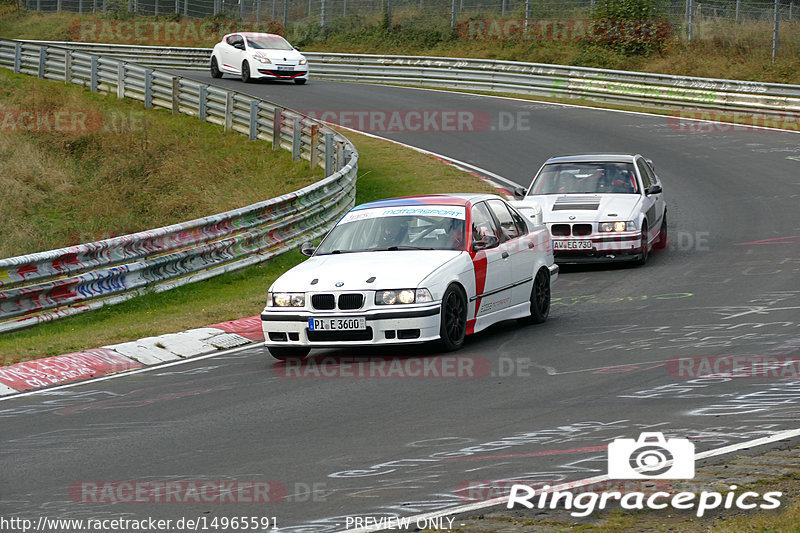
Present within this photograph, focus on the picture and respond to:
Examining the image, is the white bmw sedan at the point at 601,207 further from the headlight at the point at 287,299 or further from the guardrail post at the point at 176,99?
the guardrail post at the point at 176,99

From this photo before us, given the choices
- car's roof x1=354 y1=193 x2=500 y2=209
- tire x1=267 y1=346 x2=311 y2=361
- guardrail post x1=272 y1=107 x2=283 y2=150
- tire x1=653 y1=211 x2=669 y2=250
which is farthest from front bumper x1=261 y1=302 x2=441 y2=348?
guardrail post x1=272 y1=107 x2=283 y2=150

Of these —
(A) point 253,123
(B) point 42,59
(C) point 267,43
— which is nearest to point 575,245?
(A) point 253,123

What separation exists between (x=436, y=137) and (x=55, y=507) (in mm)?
25831

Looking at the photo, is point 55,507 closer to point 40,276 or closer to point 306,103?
point 40,276

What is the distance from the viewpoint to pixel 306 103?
35.3m

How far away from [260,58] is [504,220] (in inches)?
1121

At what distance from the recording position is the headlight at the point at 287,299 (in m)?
10.6

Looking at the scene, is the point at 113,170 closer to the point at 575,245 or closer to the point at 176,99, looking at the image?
the point at 176,99

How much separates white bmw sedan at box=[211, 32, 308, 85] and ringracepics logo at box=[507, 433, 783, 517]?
3415 centimetres

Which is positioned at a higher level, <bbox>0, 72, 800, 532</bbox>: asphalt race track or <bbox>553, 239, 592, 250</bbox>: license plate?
<bbox>0, 72, 800, 532</bbox>: asphalt race track

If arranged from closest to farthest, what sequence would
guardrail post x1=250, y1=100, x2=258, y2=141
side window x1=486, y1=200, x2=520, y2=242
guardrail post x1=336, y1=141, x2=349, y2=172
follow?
side window x1=486, y1=200, x2=520, y2=242, guardrail post x1=336, y1=141, x2=349, y2=172, guardrail post x1=250, y1=100, x2=258, y2=141

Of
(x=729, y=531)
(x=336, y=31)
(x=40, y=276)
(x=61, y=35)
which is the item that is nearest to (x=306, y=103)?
(x=336, y=31)

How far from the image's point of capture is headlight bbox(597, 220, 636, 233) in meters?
16.6

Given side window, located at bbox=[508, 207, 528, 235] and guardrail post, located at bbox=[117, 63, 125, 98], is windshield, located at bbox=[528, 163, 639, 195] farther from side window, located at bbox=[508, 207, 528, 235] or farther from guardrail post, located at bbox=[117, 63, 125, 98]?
guardrail post, located at bbox=[117, 63, 125, 98]
